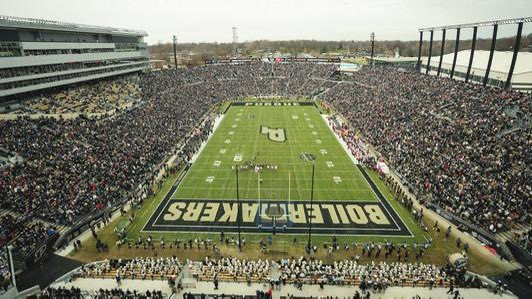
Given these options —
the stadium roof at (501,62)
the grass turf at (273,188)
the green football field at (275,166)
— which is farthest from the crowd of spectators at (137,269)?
the stadium roof at (501,62)

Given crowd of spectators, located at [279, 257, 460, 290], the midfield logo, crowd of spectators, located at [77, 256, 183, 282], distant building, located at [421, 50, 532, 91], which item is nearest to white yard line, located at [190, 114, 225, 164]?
the midfield logo

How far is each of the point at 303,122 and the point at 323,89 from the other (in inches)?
1115


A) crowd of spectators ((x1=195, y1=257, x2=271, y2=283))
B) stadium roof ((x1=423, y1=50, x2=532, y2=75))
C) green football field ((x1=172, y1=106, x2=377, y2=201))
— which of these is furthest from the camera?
stadium roof ((x1=423, y1=50, x2=532, y2=75))

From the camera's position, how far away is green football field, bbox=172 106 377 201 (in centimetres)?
3108

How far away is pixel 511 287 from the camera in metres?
18.7

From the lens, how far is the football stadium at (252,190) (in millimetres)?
19359

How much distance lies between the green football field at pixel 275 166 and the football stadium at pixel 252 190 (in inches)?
10.7

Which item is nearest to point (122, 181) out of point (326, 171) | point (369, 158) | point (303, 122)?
point (326, 171)

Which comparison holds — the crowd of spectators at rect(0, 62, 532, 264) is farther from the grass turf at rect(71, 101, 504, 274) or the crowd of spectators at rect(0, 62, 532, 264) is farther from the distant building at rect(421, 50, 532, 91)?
the distant building at rect(421, 50, 532, 91)

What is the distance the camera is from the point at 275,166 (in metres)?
36.8

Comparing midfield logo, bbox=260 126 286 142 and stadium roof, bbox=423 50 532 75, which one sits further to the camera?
stadium roof, bbox=423 50 532 75

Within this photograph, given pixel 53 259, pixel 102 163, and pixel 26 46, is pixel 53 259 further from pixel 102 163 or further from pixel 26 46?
pixel 26 46

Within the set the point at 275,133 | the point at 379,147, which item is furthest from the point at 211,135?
the point at 379,147

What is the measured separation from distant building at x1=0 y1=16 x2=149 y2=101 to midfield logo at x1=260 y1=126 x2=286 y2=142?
32.0 metres
